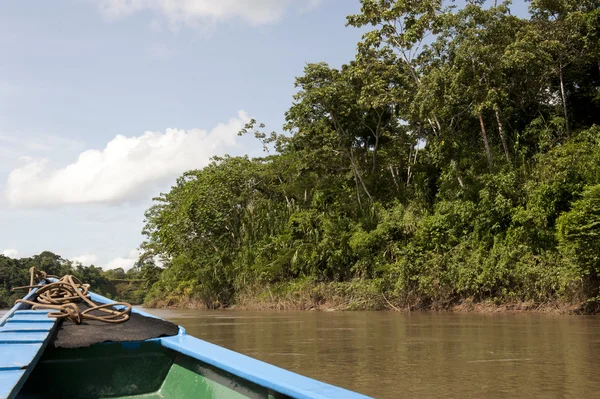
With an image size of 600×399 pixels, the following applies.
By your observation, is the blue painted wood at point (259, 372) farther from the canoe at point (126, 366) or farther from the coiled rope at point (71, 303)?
the coiled rope at point (71, 303)

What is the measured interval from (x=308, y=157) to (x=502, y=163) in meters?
6.54

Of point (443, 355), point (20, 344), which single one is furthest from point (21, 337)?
point (443, 355)

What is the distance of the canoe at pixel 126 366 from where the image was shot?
8.87 feet

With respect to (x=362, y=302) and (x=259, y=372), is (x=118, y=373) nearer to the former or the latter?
(x=259, y=372)

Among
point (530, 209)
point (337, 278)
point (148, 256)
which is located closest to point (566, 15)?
point (530, 209)

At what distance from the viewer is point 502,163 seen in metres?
15.9

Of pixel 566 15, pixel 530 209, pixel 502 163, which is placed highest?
pixel 566 15

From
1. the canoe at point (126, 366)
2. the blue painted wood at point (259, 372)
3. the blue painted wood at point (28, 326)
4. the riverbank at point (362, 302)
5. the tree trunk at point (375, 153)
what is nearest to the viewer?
the blue painted wood at point (259, 372)

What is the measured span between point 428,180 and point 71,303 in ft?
53.1

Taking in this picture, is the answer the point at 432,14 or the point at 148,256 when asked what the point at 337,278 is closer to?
the point at 432,14

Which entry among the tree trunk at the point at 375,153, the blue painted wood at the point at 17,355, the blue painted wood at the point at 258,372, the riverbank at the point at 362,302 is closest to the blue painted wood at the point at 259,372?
the blue painted wood at the point at 258,372

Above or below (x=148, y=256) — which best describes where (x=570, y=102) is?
above

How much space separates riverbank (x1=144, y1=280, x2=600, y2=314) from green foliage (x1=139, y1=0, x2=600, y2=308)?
2.9 inches

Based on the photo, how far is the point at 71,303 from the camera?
12.1 feet
